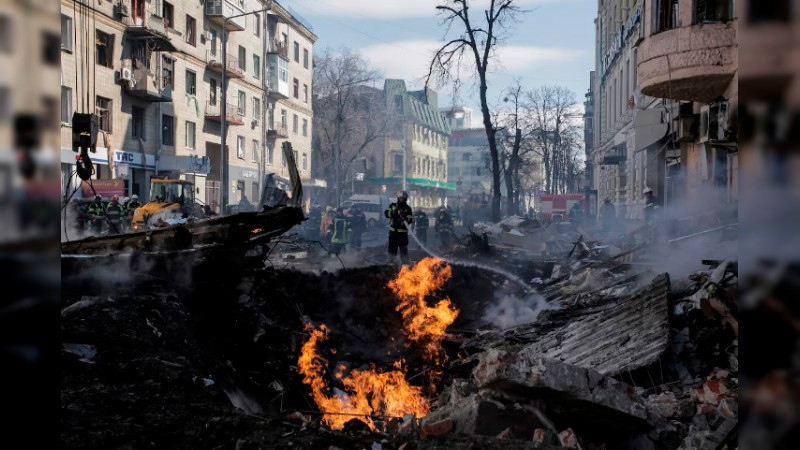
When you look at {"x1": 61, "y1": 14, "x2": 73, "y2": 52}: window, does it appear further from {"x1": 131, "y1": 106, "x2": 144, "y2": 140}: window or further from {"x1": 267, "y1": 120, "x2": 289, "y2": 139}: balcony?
{"x1": 267, "y1": 120, "x2": 289, "y2": 139}: balcony

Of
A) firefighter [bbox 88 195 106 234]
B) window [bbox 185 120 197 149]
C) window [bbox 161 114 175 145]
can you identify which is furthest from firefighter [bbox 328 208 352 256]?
window [bbox 185 120 197 149]

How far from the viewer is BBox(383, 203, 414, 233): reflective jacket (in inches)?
582

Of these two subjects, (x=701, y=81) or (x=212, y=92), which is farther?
(x=212, y=92)

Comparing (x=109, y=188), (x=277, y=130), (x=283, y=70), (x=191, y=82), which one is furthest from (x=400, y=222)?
(x=283, y=70)

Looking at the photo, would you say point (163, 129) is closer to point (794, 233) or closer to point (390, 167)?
point (794, 233)

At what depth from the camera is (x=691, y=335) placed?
661cm

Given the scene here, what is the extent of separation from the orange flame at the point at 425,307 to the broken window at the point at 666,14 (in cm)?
1031

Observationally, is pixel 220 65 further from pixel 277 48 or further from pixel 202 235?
pixel 202 235

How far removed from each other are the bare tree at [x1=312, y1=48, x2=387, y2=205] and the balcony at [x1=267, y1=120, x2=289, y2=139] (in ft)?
17.9

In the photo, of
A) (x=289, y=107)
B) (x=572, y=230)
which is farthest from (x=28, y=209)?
(x=289, y=107)

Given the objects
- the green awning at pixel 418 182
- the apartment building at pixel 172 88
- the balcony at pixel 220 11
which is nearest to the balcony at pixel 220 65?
the apartment building at pixel 172 88

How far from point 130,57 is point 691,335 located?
31.3 metres

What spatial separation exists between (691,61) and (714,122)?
1.61 meters

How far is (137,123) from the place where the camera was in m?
32.0
